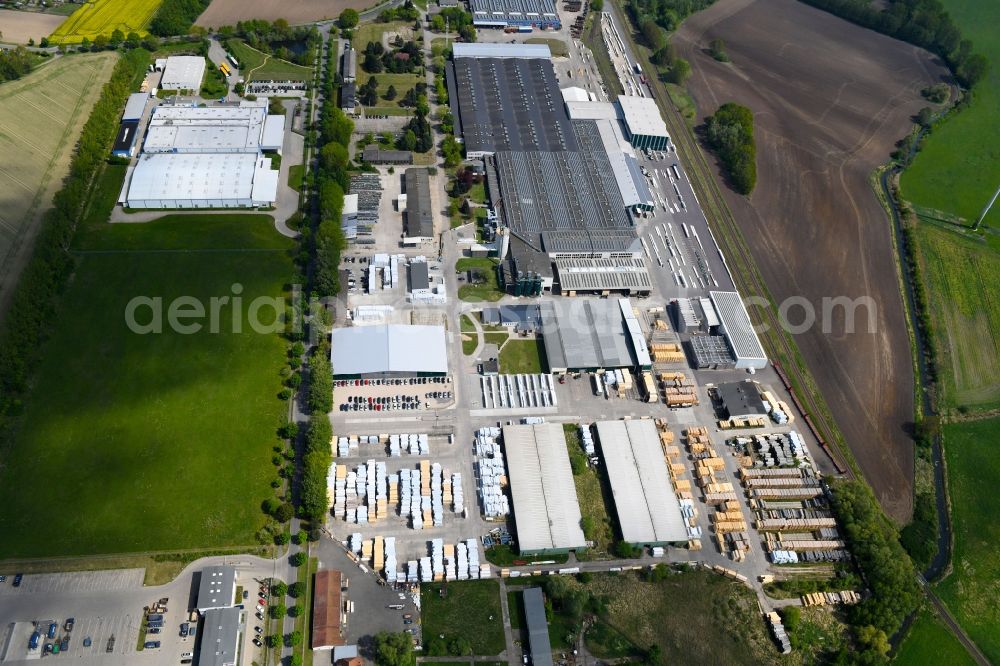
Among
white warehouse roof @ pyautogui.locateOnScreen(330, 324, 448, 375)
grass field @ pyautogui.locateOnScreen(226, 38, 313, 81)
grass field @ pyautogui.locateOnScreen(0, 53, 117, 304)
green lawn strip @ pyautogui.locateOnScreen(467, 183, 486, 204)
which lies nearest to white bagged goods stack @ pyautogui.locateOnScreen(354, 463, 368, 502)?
white warehouse roof @ pyautogui.locateOnScreen(330, 324, 448, 375)

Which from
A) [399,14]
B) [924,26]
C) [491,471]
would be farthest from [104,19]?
[924,26]

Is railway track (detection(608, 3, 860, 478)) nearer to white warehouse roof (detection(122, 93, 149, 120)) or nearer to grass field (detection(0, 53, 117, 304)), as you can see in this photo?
white warehouse roof (detection(122, 93, 149, 120))

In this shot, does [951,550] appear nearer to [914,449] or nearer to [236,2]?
[914,449]

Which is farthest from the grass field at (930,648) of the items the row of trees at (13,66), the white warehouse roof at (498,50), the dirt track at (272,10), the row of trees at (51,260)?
the row of trees at (13,66)

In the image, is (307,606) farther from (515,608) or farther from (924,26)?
(924,26)

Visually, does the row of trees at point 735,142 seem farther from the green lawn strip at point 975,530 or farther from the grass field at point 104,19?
the grass field at point 104,19
